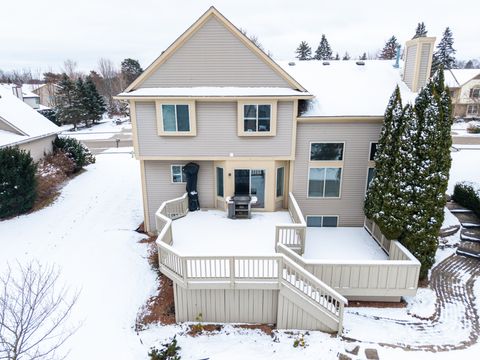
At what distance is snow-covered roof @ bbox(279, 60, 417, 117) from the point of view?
37.3 feet

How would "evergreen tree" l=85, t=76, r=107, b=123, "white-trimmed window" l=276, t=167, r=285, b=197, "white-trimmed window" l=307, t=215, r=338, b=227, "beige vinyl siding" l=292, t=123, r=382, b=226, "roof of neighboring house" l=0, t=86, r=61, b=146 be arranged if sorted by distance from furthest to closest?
"evergreen tree" l=85, t=76, r=107, b=123, "roof of neighboring house" l=0, t=86, r=61, b=146, "white-trimmed window" l=307, t=215, r=338, b=227, "white-trimmed window" l=276, t=167, r=285, b=197, "beige vinyl siding" l=292, t=123, r=382, b=226

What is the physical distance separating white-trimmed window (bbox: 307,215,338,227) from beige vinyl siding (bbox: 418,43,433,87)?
6.51 meters

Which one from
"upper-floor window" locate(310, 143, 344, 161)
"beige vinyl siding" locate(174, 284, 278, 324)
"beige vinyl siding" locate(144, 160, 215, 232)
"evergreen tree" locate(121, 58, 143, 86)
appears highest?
"evergreen tree" locate(121, 58, 143, 86)

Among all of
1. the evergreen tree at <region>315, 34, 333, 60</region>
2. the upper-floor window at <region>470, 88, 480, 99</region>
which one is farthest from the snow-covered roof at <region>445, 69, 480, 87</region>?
the evergreen tree at <region>315, 34, 333, 60</region>

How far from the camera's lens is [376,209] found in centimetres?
1012

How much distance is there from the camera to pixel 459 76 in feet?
141

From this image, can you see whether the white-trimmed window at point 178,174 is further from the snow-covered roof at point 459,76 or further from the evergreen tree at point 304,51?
the evergreen tree at point 304,51

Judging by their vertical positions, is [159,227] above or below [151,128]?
below

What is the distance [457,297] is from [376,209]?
139 inches

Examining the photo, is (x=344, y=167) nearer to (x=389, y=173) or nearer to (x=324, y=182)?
(x=324, y=182)

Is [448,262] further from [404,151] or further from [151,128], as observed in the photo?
[151,128]

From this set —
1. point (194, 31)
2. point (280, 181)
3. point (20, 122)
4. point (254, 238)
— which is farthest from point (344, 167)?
point (20, 122)

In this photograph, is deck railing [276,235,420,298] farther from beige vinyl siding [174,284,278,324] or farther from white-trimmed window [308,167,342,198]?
white-trimmed window [308,167,342,198]

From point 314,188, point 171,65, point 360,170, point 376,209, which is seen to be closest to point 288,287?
point 376,209
